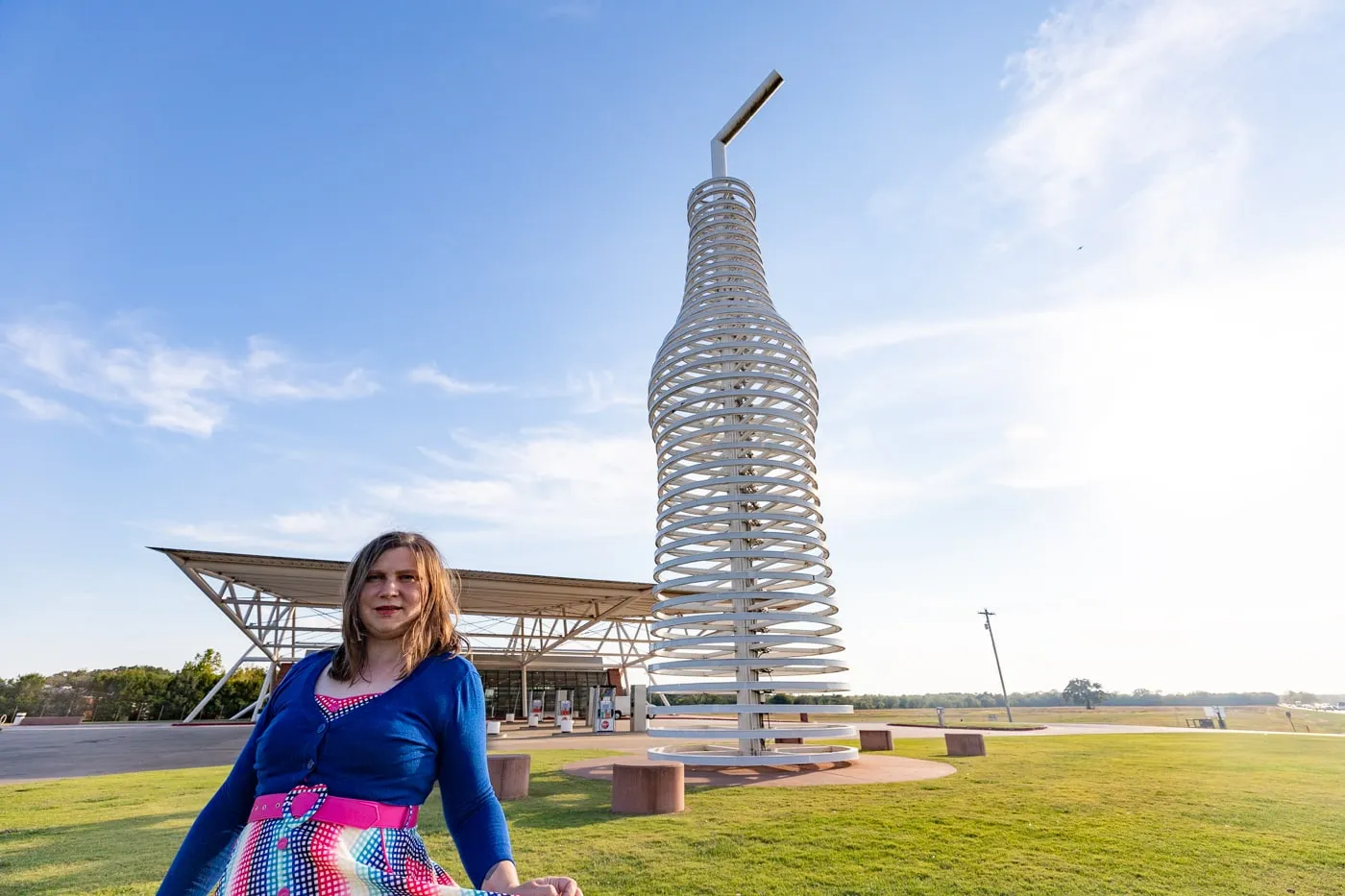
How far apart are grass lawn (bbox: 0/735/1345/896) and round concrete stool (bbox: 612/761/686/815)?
20 centimetres

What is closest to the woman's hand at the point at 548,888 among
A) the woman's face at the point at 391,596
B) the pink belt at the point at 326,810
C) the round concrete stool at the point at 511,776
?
the pink belt at the point at 326,810

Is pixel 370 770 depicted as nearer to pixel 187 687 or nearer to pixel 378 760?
pixel 378 760

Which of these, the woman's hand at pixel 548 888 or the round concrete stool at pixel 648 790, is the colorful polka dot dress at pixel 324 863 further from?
the round concrete stool at pixel 648 790

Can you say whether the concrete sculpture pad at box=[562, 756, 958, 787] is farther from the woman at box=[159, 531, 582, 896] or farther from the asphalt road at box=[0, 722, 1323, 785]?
the woman at box=[159, 531, 582, 896]

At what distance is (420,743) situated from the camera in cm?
172

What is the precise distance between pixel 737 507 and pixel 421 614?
9988 millimetres

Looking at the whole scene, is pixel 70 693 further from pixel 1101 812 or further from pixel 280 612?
pixel 1101 812

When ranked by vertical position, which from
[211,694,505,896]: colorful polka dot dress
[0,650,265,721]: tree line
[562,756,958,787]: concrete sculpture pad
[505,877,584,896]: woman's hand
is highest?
[0,650,265,721]: tree line

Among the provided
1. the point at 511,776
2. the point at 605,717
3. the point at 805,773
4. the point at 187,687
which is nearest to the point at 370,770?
the point at 511,776

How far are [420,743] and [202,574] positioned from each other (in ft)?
96.5

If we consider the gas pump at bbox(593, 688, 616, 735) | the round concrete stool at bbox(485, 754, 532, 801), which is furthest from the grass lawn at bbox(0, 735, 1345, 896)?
the gas pump at bbox(593, 688, 616, 735)

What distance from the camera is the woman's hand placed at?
149 centimetres

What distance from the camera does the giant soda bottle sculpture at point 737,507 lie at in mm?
10961

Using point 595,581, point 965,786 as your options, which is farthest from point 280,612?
point 965,786
